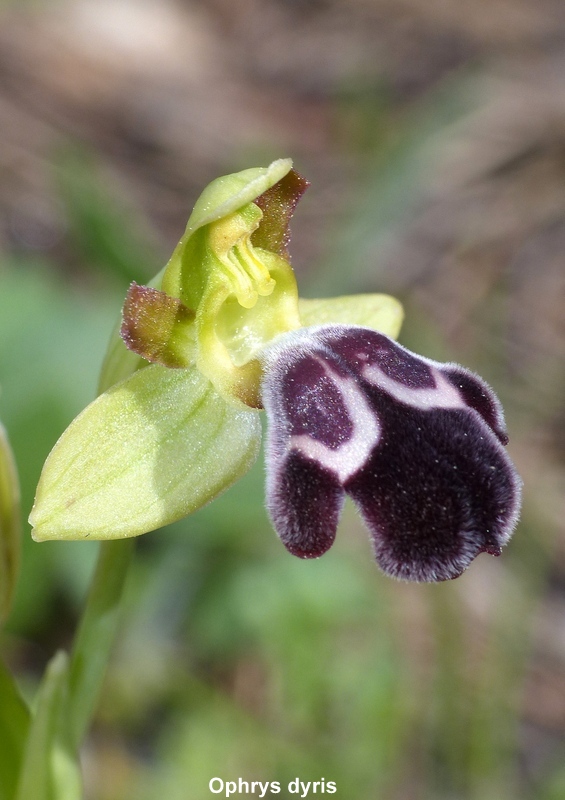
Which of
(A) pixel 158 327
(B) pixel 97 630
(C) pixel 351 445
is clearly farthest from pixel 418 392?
(B) pixel 97 630

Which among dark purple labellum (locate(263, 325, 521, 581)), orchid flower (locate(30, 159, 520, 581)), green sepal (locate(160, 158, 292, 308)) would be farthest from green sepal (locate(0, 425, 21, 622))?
dark purple labellum (locate(263, 325, 521, 581))

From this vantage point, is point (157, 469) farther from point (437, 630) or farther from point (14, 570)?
point (437, 630)

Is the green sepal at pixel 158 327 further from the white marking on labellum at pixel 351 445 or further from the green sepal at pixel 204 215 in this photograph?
the white marking on labellum at pixel 351 445

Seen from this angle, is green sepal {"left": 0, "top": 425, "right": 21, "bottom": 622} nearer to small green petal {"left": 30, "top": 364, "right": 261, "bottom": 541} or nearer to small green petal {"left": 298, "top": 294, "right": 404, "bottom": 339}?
small green petal {"left": 30, "top": 364, "right": 261, "bottom": 541}

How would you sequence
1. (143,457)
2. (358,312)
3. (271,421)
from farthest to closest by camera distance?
(358,312) < (143,457) < (271,421)

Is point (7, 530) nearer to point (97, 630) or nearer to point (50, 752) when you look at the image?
point (97, 630)

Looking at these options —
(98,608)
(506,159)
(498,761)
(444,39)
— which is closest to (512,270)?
(506,159)
